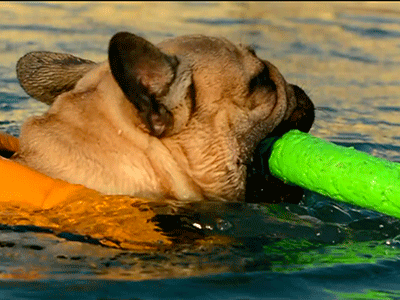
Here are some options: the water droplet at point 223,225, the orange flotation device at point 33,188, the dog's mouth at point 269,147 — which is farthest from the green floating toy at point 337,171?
the orange flotation device at point 33,188

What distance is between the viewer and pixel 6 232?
5.03 metres

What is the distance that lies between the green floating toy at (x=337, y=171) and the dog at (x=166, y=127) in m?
0.21

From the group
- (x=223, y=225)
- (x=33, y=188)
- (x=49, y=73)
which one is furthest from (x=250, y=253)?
(x=49, y=73)

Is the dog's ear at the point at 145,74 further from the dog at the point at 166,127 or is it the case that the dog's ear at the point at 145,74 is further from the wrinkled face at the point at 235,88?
the wrinkled face at the point at 235,88

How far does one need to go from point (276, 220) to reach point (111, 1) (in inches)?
367

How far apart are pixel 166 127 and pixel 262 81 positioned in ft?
2.31

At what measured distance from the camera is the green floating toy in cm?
502

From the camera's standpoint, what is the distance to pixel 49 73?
575cm

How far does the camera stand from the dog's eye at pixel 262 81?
5.35 m

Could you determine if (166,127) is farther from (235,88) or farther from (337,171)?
(337,171)

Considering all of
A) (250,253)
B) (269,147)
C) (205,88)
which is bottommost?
(250,253)

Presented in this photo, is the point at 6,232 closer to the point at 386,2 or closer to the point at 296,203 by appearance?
the point at 296,203

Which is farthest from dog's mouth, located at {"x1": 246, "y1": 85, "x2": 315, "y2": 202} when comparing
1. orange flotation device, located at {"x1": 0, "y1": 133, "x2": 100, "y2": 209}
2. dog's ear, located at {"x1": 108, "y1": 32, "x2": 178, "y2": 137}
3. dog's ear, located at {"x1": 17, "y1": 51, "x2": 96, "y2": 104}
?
dog's ear, located at {"x1": 17, "y1": 51, "x2": 96, "y2": 104}

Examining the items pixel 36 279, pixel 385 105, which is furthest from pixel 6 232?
pixel 385 105
